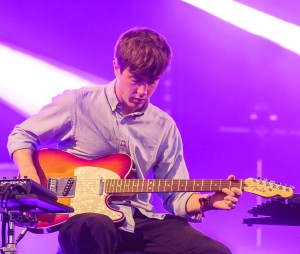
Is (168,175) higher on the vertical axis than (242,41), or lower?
lower

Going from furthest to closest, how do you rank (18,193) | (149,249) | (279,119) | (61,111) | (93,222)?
(279,119)
(61,111)
(149,249)
(93,222)
(18,193)

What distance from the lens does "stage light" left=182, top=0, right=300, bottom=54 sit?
4180 millimetres

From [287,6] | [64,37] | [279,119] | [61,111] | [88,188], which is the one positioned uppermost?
[287,6]

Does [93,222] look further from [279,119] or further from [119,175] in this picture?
[279,119]

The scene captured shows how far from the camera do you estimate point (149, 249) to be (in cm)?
296

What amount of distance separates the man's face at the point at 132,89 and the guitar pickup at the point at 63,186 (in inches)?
20.3

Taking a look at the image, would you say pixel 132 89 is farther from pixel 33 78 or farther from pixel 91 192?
pixel 33 78

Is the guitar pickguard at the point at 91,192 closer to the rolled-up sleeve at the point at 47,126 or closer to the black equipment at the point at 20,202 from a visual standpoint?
the rolled-up sleeve at the point at 47,126

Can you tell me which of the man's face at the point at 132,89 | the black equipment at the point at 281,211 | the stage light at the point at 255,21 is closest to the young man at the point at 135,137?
the man's face at the point at 132,89

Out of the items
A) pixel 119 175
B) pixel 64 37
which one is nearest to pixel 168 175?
pixel 119 175

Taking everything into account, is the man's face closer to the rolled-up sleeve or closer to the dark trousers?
the rolled-up sleeve

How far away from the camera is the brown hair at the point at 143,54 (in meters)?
3.08

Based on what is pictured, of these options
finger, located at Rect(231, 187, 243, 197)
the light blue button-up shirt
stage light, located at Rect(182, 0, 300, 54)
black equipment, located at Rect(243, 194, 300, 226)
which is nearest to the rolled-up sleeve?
the light blue button-up shirt

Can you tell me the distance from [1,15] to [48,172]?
62.1 inches
